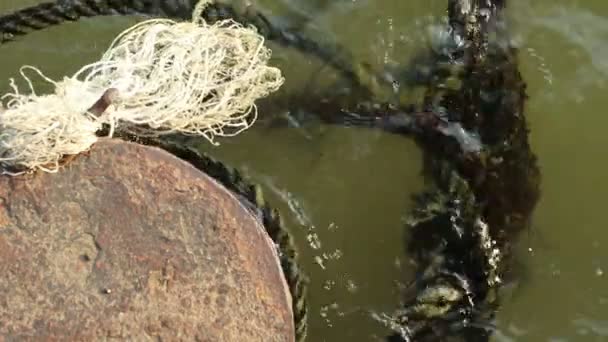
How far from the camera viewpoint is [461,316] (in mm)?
3221

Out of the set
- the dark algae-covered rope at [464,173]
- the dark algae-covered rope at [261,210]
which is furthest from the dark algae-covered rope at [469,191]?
the dark algae-covered rope at [261,210]

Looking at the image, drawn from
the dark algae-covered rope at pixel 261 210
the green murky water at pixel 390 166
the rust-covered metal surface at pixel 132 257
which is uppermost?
the green murky water at pixel 390 166

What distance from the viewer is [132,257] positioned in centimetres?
216

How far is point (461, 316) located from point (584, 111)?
38.8 inches

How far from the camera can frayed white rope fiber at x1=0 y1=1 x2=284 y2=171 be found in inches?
84.7

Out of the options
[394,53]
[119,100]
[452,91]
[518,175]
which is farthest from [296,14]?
[119,100]

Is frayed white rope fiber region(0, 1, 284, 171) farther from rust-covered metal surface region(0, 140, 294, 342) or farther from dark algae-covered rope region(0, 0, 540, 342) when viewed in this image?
dark algae-covered rope region(0, 0, 540, 342)

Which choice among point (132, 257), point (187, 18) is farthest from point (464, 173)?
point (132, 257)

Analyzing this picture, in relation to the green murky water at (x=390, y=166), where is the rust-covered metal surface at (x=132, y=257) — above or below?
below

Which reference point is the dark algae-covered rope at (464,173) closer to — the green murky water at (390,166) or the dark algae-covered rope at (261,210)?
the green murky water at (390,166)

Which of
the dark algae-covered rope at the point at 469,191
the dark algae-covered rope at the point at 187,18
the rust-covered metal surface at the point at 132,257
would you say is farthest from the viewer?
the dark algae-covered rope at the point at 469,191

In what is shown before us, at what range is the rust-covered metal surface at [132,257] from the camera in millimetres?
2107

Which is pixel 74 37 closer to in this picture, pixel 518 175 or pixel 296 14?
pixel 296 14

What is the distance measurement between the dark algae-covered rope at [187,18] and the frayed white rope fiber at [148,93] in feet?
1.12
